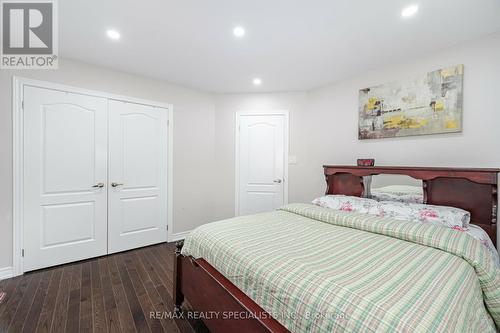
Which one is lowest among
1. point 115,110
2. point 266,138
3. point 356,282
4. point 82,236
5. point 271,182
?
point 82,236

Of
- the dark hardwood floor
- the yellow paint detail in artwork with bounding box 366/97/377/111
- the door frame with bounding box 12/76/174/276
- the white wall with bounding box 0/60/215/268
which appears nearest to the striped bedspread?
the dark hardwood floor

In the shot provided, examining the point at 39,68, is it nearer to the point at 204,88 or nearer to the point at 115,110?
the point at 115,110

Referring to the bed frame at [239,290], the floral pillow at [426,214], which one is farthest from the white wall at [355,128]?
the floral pillow at [426,214]

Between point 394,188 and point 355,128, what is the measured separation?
91cm

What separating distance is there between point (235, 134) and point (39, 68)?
2.45 metres

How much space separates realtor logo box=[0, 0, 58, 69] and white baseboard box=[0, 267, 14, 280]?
6.61ft

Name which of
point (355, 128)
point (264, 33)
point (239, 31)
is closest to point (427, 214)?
point (355, 128)

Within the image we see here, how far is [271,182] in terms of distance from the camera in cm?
→ 361

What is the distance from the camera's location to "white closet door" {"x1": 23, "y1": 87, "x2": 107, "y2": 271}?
2355 millimetres

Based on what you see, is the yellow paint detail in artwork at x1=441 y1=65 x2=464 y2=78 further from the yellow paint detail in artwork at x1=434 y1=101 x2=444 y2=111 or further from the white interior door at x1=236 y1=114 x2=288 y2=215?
the white interior door at x1=236 y1=114 x2=288 y2=215

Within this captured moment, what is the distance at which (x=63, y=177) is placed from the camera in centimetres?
251

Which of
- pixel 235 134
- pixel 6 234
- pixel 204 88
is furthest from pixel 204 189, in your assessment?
pixel 6 234

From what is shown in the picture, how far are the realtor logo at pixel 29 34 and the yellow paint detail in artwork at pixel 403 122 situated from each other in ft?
10.7

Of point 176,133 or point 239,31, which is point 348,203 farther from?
point 176,133
